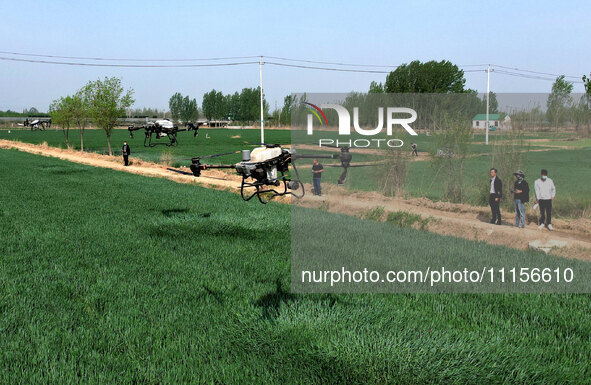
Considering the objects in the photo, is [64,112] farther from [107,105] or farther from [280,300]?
[280,300]

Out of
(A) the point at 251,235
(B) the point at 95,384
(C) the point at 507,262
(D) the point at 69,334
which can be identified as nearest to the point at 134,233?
(A) the point at 251,235

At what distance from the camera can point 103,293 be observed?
35.4ft

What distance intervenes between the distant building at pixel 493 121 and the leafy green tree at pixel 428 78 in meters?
80.6

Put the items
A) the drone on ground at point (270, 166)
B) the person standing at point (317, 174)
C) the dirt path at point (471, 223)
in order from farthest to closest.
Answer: the dirt path at point (471, 223) → the person standing at point (317, 174) → the drone on ground at point (270, 166)

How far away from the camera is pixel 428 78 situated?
9475cm

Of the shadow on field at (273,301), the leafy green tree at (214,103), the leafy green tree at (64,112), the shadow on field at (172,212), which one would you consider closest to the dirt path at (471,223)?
the shadow on field at (273,301)

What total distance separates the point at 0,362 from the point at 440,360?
7.03 metres

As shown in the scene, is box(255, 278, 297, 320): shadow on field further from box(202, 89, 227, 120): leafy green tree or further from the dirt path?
box(202, 89, 227, 120): leafy green tree

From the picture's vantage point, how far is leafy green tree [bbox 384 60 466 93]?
306 feet

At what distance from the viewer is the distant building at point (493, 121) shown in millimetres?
11898

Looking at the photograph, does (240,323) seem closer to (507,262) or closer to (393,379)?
(393,379)

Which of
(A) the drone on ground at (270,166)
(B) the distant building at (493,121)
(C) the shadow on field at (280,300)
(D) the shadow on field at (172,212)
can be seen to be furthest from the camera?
(D) the shadow on field at (172,212)

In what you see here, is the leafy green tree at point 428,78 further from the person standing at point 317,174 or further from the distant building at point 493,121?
the person standing at point 317,174

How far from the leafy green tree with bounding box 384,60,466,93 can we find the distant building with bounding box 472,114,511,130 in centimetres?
8063
